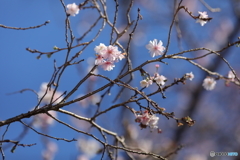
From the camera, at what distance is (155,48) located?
2.02m

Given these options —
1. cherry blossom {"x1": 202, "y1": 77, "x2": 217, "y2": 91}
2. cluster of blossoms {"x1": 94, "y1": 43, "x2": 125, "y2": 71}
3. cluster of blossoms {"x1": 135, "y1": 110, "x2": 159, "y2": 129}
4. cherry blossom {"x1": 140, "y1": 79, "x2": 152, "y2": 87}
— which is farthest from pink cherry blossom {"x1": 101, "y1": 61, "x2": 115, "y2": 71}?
cherry blossom {"x1": 202, "y1": 77, "x2": 217, "y2": 91}

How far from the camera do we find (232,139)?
5812 millimetres

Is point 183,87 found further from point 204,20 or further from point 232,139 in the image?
point 204,20

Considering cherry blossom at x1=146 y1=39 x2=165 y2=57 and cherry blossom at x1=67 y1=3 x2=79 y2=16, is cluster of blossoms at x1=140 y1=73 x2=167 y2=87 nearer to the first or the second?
cherry blossom at x1=146 y1=39 x2=165 y2=57

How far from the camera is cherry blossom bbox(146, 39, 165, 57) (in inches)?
79.0

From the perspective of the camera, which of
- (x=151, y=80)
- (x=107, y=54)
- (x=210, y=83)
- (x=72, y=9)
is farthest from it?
(x=210, y=83)

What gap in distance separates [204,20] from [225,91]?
19.6ft

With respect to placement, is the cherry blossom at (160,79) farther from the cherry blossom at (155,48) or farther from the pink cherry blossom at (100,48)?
the pink cherry blossom at (100,48)

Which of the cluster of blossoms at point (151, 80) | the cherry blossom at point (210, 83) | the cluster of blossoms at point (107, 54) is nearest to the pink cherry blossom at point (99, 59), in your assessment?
the cluster of blossoms at point (107, 54)

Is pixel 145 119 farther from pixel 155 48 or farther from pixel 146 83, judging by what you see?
pixel 155 48

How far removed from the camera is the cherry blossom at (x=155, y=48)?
201 centimetres

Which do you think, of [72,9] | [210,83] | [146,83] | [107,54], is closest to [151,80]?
[146,83]

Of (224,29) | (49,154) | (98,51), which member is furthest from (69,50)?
(224,29)

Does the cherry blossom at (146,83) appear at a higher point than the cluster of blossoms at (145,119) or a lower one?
higher
